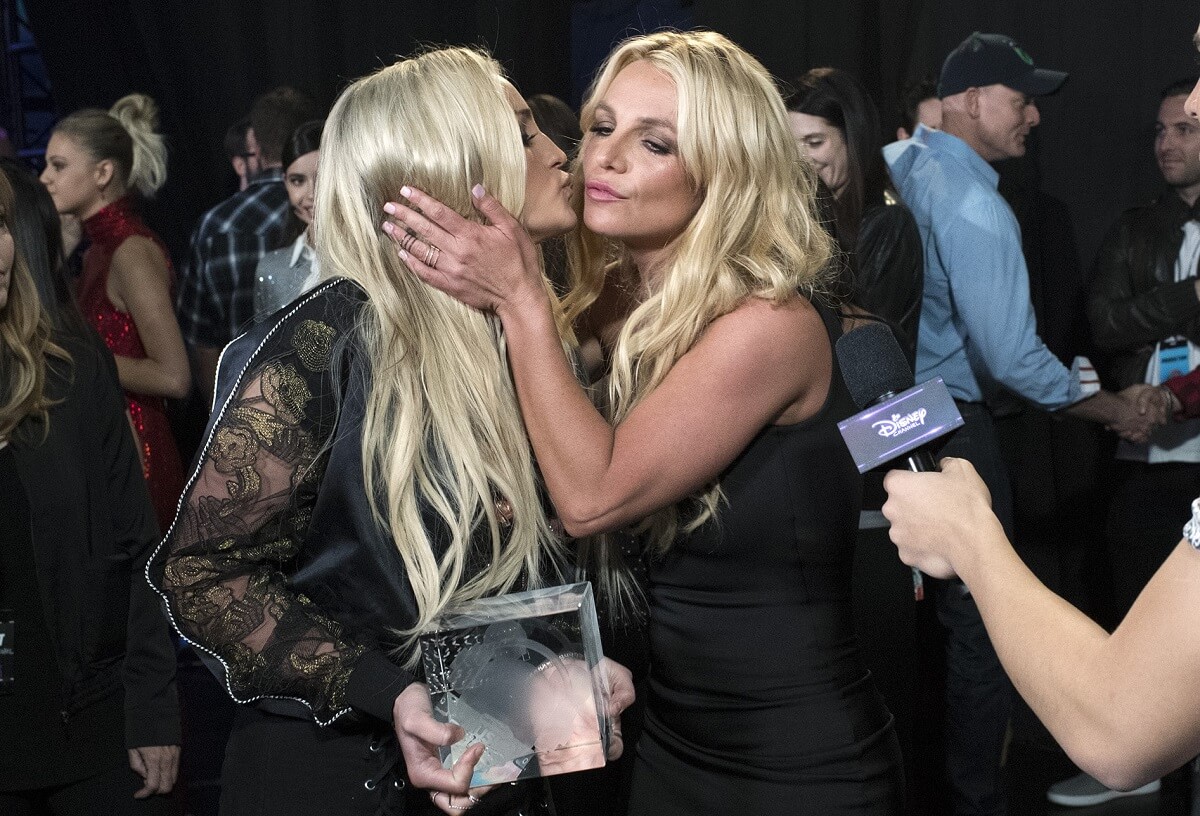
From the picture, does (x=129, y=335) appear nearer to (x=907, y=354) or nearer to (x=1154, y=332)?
(x=907, y=354)

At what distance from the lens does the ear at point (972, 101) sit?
13.2ft

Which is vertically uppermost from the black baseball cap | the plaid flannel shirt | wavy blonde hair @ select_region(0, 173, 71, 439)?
the black baseball cap

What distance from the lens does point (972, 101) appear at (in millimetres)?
4039

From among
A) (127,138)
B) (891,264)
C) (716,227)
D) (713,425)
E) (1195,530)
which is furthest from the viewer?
(127,138)

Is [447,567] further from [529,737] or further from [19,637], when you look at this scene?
[19,637]

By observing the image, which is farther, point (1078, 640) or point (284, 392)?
point (284, 392)

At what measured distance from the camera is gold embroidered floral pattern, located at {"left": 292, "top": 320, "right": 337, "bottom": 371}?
1647mm

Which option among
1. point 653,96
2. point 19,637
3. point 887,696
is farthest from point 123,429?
point 887,696

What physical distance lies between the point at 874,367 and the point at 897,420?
0.11 m

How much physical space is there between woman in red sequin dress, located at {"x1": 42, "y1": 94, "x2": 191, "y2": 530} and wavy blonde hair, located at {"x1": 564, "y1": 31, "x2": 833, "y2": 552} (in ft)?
7.44

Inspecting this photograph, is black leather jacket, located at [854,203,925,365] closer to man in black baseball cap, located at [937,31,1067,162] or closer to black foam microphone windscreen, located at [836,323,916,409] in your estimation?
man in black baseball cap, located at [937,31,1067,162]

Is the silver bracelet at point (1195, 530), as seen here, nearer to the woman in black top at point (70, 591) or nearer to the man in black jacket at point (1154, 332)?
the woman in black top at point (70, 591)

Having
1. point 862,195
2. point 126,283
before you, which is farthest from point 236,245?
point 862,195

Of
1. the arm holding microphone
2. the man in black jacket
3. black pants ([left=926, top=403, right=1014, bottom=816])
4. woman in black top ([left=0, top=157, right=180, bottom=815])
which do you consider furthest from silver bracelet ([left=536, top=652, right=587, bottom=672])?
the man in black jacket
